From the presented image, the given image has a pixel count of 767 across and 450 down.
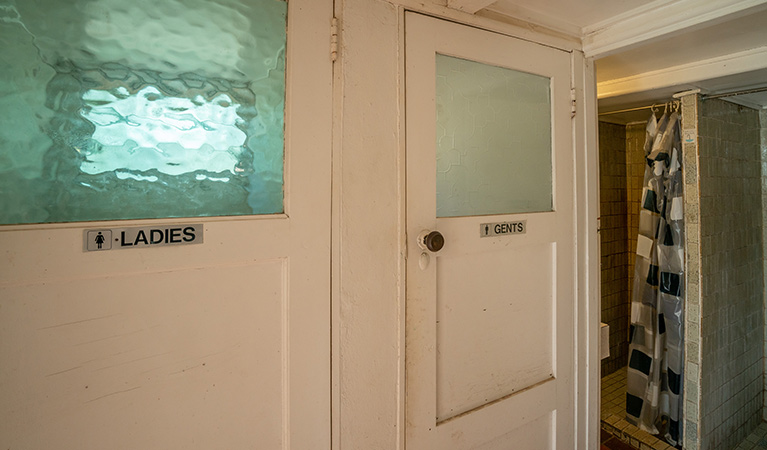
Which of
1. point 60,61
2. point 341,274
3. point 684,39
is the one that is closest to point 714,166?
point 684,39

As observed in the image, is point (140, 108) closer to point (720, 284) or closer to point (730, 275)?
point (720, 284)

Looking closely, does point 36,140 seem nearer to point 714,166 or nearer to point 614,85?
point 614,85

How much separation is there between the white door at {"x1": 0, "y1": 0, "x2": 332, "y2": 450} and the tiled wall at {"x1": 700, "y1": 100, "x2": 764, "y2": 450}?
2.26 meters

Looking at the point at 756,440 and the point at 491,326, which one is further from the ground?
the point at 491,326

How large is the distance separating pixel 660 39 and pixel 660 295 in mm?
1663

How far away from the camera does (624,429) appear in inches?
97.1

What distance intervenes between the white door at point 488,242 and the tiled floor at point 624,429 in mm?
1290

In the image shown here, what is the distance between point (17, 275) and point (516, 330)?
4.51ft

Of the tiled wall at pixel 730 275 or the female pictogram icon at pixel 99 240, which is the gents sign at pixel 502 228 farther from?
the tiled wall at pixel 730 275

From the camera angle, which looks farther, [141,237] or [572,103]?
[572,103]

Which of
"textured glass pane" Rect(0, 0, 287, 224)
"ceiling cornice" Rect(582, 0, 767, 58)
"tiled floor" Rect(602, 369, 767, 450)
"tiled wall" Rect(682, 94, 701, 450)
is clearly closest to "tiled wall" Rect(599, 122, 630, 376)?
"tiled floor" Rect(602, 369, 767, 450)

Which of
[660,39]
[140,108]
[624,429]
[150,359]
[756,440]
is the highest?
[660,39]

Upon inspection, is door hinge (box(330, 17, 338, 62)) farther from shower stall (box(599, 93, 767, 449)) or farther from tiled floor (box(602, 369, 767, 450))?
tiled floor (box(602, 369, 767, 450))

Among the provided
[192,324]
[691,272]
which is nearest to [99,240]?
[192,324]
